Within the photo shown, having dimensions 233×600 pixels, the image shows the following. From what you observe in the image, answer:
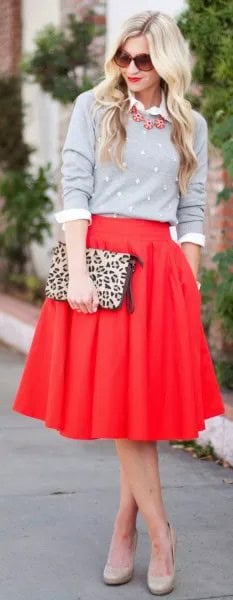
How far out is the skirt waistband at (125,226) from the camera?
4066mm

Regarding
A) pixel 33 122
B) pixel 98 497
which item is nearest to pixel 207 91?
pixel 98 497

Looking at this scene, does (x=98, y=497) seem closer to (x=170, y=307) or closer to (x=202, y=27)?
(x=170, y=307)

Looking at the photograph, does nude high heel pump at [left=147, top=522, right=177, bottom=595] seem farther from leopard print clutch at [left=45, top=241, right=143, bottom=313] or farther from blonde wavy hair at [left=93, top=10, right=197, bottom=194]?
blonde wavy hair at [left=93, top=10, right=197, bottom=194]

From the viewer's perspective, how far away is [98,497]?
17.9ft

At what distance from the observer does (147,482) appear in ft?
13.5

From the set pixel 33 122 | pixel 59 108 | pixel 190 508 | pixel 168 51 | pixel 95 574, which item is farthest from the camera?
pixel 33 122

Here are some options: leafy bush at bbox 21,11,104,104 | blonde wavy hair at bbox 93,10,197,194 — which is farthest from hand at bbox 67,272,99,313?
leafy bush at bbox 21,11,104,104

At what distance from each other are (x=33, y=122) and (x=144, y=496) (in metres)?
7.97

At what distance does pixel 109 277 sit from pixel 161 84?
0.68 metres

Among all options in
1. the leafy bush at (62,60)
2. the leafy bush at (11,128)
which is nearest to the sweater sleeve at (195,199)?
the leafy bush at (62,60)

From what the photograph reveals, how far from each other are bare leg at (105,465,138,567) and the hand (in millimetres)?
642

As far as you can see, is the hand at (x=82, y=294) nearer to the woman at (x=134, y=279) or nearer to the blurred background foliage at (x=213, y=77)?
the woman at (x=134, y=279)

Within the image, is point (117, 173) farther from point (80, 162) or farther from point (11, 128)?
point (11, 128)

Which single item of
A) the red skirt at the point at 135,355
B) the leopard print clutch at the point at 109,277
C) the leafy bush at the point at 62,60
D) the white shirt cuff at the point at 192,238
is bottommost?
the red skirt at the point at 135,355
